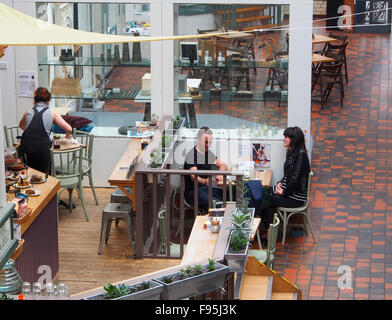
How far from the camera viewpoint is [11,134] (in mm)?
10219

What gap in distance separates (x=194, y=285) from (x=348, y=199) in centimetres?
561

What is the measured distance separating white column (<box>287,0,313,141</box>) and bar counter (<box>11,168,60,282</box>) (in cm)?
327

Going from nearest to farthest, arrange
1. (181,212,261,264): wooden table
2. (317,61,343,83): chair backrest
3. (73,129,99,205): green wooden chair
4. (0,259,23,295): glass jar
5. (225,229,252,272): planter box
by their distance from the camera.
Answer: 1. (0,259,23,295): glass jar
2. (225,229,252,272): planter box
3. (181,212,261,264): wooden table
4. (73,129,99,205): green wooden chair
5. (317,61,343,83): chair backrest

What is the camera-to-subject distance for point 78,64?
10617 millimetres

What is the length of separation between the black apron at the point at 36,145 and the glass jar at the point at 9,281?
3.50 metres

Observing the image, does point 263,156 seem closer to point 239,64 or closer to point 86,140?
point 239,64

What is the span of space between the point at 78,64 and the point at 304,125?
9.49 ft

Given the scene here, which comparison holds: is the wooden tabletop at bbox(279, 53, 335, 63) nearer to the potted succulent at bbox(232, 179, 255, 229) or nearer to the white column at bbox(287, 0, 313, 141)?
the white column at bbox(287, 0, 313, 141)

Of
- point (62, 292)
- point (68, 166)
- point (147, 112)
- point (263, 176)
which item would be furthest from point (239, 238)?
point (147, 112)

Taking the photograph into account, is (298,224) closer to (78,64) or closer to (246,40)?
(246,40)

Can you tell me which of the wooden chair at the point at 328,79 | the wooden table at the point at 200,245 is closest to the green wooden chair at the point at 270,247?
the wooden table at the point at 200,245

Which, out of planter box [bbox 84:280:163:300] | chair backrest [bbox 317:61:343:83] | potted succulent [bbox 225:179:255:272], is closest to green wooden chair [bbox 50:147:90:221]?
potted succulent [bbox 225:179:255:272]

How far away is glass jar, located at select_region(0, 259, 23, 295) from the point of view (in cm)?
551
